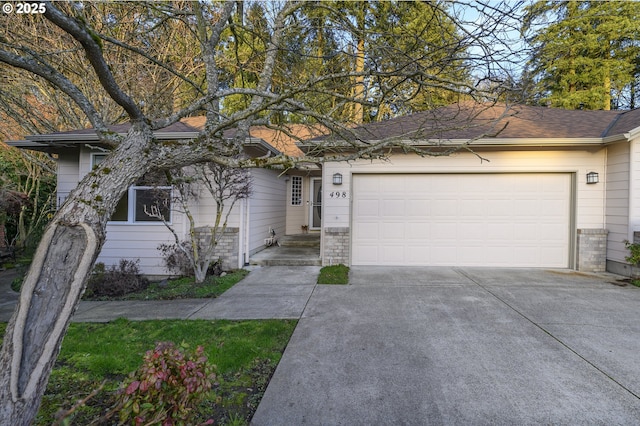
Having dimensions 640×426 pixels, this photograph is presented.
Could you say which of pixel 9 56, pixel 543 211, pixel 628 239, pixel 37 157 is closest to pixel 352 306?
pixel 9 56

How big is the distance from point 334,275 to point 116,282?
413 cm

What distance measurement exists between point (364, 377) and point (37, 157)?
570 inches

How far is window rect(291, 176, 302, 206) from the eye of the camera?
13.2 m

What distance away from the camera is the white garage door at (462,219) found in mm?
7824

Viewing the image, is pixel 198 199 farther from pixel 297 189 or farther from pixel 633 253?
pixel 633 253

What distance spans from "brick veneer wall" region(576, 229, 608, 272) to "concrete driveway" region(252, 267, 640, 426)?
1.81 meters

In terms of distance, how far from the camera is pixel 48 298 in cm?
176

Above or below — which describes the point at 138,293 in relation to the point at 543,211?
below

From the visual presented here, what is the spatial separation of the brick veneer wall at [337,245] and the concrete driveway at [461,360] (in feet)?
7.29

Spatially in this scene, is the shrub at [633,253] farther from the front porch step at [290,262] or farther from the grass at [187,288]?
the grass at [187,288]

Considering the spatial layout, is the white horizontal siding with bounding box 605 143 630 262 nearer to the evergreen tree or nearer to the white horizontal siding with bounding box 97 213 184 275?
the evergreen tree

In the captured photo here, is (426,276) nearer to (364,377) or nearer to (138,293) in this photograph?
(364,377)

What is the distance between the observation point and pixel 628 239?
22.9 ft

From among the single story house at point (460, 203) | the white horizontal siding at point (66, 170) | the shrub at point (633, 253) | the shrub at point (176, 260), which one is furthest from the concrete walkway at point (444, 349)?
the white horizontal siding at point (66, 170)
